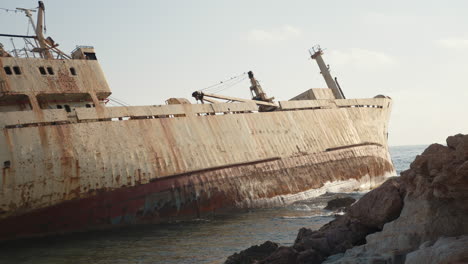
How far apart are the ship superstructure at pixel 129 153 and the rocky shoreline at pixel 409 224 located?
6595mm

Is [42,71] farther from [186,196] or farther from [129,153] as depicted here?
[186,196]

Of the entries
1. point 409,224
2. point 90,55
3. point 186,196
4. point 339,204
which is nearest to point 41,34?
point 90,55

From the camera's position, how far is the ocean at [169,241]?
37.5 feet

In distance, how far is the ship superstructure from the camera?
542 inches

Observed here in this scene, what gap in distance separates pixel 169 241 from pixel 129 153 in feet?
13.0

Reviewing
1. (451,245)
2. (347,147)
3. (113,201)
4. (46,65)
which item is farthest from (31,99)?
(347,147)

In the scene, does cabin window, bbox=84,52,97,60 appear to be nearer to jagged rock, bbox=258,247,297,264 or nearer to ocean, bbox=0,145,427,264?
ocean, bbox=0,145,427,264

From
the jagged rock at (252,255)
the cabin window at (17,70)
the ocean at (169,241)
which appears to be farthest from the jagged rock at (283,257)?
the cabin window at (17,70)

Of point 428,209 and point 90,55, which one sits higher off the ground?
point 90,55

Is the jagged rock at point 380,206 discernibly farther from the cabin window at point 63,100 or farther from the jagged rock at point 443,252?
the cabin window at point 63,100

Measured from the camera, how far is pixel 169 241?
13.1 metres

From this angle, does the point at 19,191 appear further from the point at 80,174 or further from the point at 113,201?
the point at 113,201

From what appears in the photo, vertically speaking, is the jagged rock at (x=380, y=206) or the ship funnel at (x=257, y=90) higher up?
the ship funnel at (x=257, y=90)

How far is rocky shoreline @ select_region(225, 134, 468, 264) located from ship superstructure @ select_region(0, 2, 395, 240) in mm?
6595
